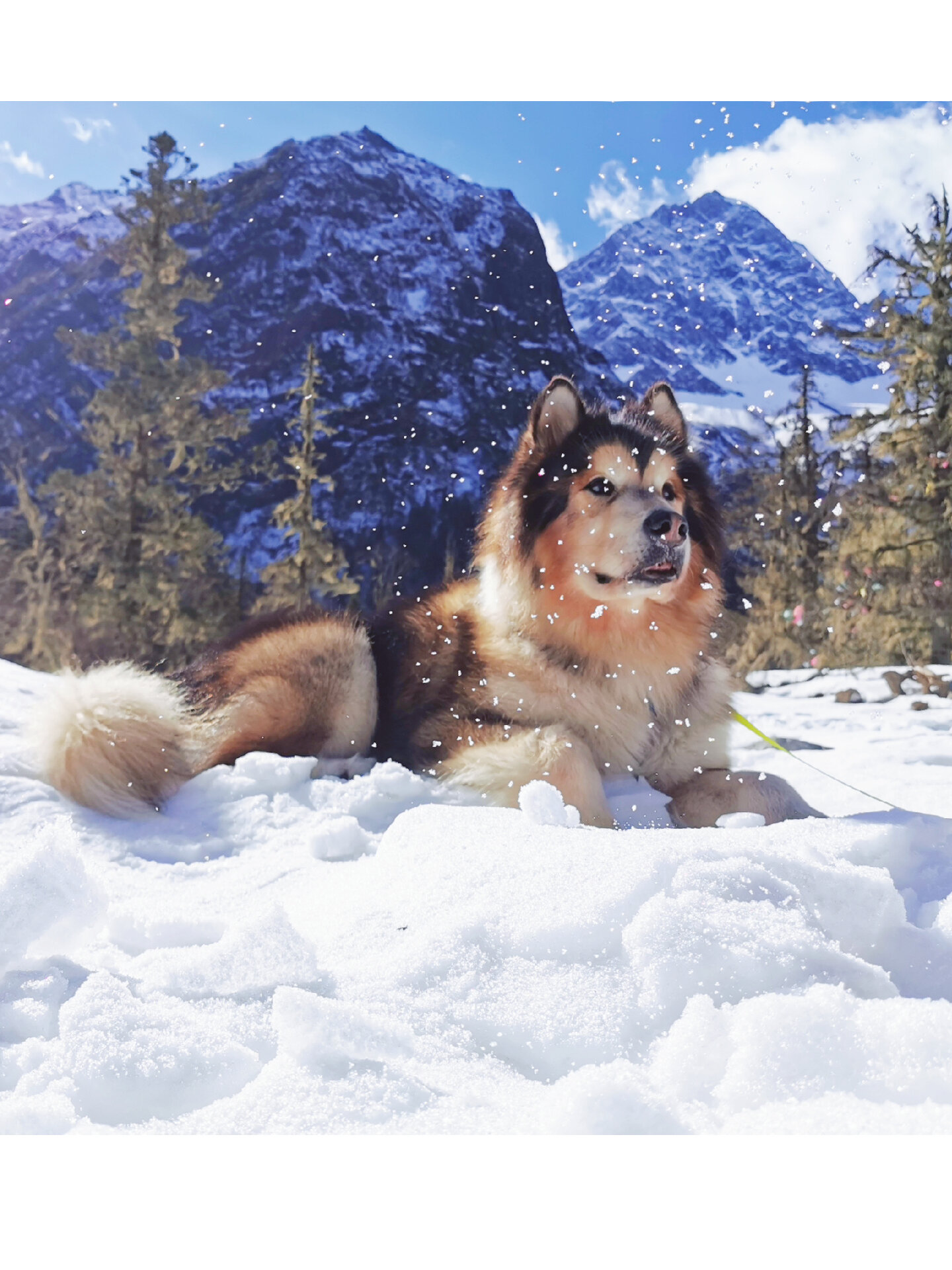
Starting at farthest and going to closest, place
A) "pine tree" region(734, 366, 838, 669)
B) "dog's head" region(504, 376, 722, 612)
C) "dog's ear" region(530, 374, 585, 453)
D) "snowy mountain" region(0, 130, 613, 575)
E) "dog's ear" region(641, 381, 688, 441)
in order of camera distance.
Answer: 1. "pine tree" region(734, 366, 838, 669)
2. "snowy mountain" region(0, 130, 613, 575)
3. "dog's ear" region(641, 381, 688, 441)
4. "dog's ear" region(530, 374, 585, 453)
5. "dog's head" region(504, 376, 722, 612)

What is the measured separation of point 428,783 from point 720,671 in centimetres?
144

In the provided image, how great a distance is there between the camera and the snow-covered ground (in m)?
1.40

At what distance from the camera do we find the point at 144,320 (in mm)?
8336

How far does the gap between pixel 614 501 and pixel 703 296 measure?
1.62 metres

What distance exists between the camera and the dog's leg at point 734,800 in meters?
3.10

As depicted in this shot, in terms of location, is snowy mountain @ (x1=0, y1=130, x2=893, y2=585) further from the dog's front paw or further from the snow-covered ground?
the snow-covered ground

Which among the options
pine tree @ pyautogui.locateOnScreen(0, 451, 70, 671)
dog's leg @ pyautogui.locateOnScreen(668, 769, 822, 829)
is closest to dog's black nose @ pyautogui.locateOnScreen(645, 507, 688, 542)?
dog's leg @ pyautogui.locateOnScreen(668, 769, 822, 829)

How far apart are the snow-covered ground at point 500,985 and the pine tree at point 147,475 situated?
20.5 ft

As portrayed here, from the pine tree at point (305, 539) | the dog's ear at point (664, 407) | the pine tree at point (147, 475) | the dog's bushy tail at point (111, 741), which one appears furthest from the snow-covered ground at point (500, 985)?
the pine tree at point (305, 539)

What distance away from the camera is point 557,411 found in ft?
11.0

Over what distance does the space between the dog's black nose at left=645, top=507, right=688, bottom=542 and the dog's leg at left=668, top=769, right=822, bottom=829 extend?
965mm

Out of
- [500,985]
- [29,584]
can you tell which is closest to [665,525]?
[500,985]

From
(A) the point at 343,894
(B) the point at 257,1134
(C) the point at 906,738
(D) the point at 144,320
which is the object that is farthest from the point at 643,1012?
(D) the point at 144,320

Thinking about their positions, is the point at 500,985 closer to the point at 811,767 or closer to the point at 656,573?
the point at 656,573
